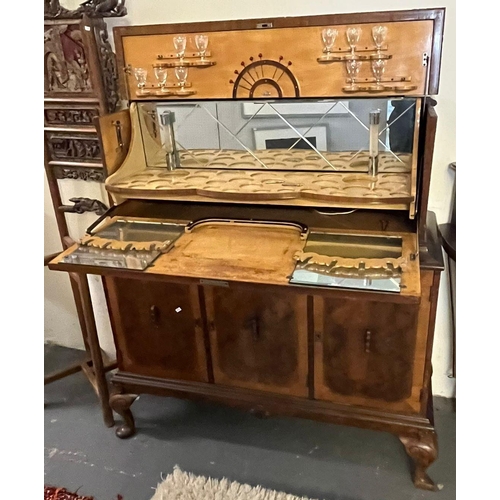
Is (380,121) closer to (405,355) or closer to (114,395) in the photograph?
(405,355)

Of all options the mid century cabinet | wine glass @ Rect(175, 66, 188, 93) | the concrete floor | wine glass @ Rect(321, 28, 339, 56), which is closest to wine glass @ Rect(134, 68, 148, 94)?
the mid century cabinet

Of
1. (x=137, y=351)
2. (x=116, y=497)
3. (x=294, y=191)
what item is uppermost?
(x=294, y=191)

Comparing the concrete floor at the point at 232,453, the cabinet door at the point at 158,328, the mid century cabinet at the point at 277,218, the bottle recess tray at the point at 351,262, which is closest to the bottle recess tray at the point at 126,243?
the mid century cabinet at the point at 277,218

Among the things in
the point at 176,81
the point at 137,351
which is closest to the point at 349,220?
the point at 176,81

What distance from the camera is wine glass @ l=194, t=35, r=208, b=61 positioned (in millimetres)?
1604

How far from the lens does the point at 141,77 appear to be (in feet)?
5.58

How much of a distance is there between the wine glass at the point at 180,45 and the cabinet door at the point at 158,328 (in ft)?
2.39

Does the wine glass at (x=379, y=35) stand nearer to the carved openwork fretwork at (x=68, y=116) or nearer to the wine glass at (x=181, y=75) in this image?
the wine glass at (x=181, y=75)

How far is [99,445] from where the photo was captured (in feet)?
6.56

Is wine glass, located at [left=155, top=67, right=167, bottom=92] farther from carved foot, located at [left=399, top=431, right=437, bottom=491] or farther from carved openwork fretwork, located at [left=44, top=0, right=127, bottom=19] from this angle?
carved foot, located at [left=399, top=431, right=437, bottom=491]

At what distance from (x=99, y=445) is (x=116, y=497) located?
0.89 feet

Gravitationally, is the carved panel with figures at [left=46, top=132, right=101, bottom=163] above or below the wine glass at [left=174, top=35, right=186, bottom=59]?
below

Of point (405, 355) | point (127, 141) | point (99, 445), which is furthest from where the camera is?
point (99, 445)

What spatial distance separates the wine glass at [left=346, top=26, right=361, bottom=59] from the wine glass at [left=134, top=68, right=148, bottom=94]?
25.6 inches
